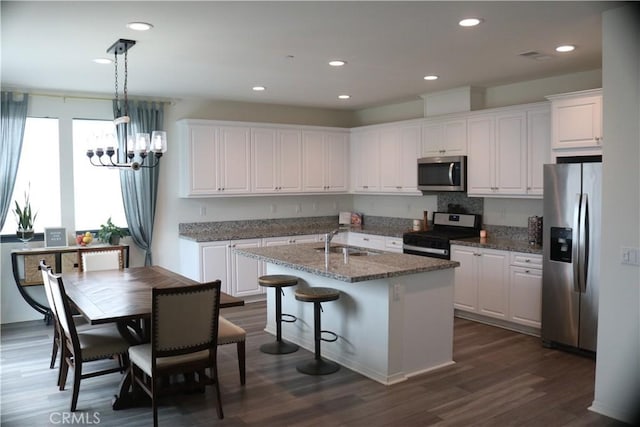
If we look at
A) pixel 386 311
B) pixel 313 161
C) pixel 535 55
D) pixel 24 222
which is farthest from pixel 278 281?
pixel 313 161

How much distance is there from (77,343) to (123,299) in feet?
1.33

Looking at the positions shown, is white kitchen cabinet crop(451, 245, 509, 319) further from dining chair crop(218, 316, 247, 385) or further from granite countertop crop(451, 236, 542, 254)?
dining chair crop(218, 316, 247, 385)

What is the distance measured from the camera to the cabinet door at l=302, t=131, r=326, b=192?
7590 millimetres

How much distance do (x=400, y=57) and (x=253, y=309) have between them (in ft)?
11.5

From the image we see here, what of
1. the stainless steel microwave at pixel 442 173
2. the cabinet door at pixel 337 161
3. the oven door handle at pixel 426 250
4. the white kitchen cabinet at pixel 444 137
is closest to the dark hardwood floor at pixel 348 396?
the oven door handle at pixel 426 250

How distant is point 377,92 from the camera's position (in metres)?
6.52

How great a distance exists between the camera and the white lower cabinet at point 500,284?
17.0ft

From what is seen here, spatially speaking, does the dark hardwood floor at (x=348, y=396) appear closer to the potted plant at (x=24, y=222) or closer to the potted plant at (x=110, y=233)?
the potted plant at (x=24, y=222)

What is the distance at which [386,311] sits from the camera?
4043mm

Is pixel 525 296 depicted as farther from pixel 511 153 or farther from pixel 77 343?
pixel 77 343

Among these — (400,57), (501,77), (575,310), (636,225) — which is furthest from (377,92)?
(636,225)

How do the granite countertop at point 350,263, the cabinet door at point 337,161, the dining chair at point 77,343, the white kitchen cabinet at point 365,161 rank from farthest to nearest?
1. the cabinet door at point 337,161
2. the white kitchen cabinet at point 365,161
3. the granite countertop at point 350,263
4. the dining chair at point 77,343

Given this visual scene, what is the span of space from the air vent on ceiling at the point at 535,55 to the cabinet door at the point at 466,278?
2049 mm

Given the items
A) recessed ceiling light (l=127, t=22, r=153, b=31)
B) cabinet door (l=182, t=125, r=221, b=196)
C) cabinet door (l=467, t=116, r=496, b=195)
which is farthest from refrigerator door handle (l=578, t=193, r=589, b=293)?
cabinet door (l=182, t=125, r=221, b=196)
